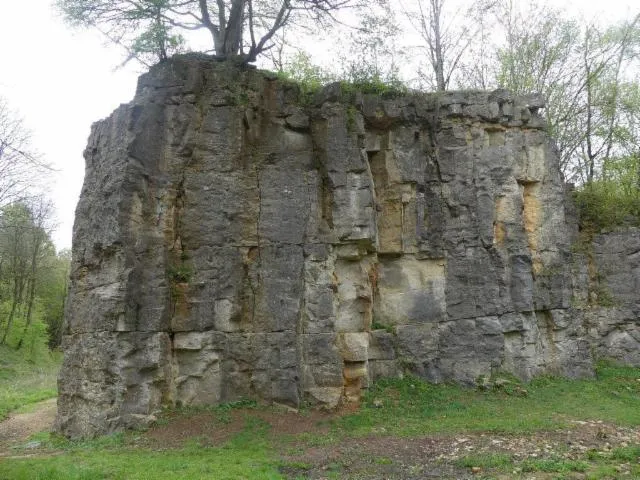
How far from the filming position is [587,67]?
1040 inches

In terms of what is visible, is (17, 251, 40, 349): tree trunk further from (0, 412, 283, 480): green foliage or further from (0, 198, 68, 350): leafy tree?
(0, 412, 283, 480): green foliage

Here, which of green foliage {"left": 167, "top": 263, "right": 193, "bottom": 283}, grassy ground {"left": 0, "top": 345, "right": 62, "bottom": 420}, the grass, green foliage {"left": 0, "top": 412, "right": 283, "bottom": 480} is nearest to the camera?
green foliage {"left": 0, "top": 412, "right": 283, "bottom": 480}

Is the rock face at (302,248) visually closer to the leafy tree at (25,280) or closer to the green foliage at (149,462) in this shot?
the green foliage at (149,462)

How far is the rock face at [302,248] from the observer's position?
546 inches

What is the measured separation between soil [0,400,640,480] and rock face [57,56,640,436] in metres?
0.77

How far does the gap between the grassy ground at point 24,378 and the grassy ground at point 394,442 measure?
23.0 ft

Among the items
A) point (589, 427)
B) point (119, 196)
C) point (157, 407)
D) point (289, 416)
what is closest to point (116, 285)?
point (119, 196)

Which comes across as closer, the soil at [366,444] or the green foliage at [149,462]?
the green foliage at [149,462]

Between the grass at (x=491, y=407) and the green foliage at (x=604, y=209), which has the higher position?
the green foliage at (x=604, y=209)

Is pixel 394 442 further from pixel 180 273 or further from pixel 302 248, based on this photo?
pixel 180 273

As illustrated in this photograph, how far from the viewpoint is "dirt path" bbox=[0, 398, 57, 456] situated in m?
14.1

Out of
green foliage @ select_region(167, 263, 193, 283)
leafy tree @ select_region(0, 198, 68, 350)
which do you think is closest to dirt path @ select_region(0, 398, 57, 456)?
green foliage @ select_region(167, 263, 193, 283)

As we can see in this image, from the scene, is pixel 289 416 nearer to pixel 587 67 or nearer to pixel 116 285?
pixel 116 285

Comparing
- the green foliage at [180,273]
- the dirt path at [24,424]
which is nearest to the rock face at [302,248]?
the green foliage at [180,273]
